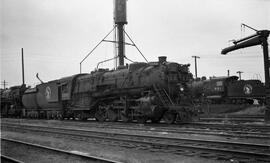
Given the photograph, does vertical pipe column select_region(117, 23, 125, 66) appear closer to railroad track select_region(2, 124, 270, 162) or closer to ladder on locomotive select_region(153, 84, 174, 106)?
ladder on locomotive select_region(153, 84, 174, 106)

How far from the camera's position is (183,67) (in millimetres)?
20141

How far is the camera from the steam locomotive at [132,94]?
1862 cm

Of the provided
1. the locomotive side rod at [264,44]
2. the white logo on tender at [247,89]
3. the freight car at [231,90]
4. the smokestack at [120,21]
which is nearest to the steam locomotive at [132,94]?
the locomotive side rod at [264,44]

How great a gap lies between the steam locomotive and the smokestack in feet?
25.6

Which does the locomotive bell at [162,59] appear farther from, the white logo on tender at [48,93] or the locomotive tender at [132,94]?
the white logo on tender at [48,93]

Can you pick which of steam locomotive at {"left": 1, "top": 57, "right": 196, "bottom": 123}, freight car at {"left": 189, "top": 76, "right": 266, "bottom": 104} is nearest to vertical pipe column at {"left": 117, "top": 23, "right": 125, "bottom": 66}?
steam locomotive at {"left": 1, "top": 57, "right": 196, "bottom": 123}

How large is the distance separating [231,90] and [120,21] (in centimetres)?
1515

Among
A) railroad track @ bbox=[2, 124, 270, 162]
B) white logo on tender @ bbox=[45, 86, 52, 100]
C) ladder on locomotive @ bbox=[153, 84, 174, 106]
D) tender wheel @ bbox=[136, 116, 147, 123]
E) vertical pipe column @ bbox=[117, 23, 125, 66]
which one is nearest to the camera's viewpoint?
railroad track @ bbox=[2, 124, 270, 162]

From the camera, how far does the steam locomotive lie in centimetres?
1862

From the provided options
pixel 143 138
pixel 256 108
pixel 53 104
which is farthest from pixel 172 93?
pixel 256 108

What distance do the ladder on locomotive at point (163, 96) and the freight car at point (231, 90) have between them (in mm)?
17324

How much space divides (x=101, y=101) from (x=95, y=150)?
12.7 metres

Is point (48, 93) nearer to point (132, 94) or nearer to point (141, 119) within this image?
point (132, 94)

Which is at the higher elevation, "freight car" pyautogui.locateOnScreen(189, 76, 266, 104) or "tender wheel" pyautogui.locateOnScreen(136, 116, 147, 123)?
"freight car" pyautogui.locateOnScreen(189, 76, 266, 104)
